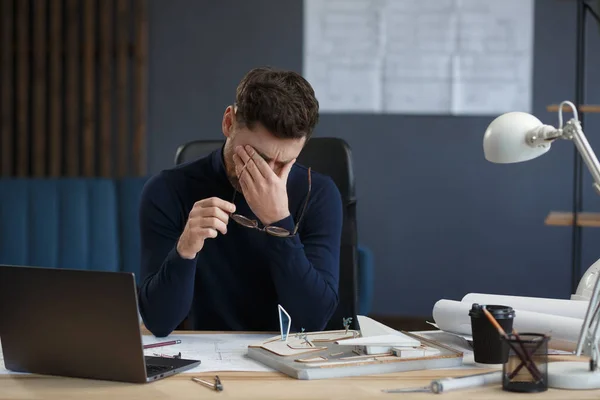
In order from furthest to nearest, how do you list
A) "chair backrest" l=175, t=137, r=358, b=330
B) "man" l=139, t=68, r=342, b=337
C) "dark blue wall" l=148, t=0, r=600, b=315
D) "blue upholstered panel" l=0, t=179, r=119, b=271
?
1. "dark blue wall" l=148, t=0, r=600, b=315
2. "blue upholstered panel" l=0, t=179, r=119, b=271
3. "chair backrest" l=175, t=137, r=358, b=330
4. "man" l=139, t=68, r=342, b=337

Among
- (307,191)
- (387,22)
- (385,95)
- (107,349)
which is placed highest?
(387,22)

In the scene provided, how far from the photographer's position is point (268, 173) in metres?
1.73

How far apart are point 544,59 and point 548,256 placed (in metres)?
1.02

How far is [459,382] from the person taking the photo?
1.23 metres

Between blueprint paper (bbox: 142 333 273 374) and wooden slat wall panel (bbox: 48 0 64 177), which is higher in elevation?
wooden slat wall panel (bbox: 48 0 64 177)

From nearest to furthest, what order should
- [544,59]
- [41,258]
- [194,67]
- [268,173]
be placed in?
[268,173], [41,258], [544,59], [194,67]

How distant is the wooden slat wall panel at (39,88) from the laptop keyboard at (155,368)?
340cm

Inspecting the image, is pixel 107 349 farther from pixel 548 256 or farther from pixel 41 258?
pixel 548 256

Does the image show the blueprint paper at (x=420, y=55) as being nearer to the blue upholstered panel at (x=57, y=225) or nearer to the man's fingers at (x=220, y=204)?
the blue upholstered panel at (x=57, y=225)

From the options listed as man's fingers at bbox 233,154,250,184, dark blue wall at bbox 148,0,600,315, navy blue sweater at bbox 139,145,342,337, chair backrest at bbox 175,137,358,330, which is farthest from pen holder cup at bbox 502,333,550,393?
dark blue wall at bbox 148,0,600,315

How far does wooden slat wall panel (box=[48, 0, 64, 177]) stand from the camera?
445 cm

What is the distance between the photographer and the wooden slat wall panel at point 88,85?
4.44 metres

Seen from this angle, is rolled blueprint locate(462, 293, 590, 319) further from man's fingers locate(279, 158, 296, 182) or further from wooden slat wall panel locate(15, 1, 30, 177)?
wooden slat wall panel locate(15, 1, 30, 177)

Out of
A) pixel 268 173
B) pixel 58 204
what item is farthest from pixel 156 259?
pixel 58 204
